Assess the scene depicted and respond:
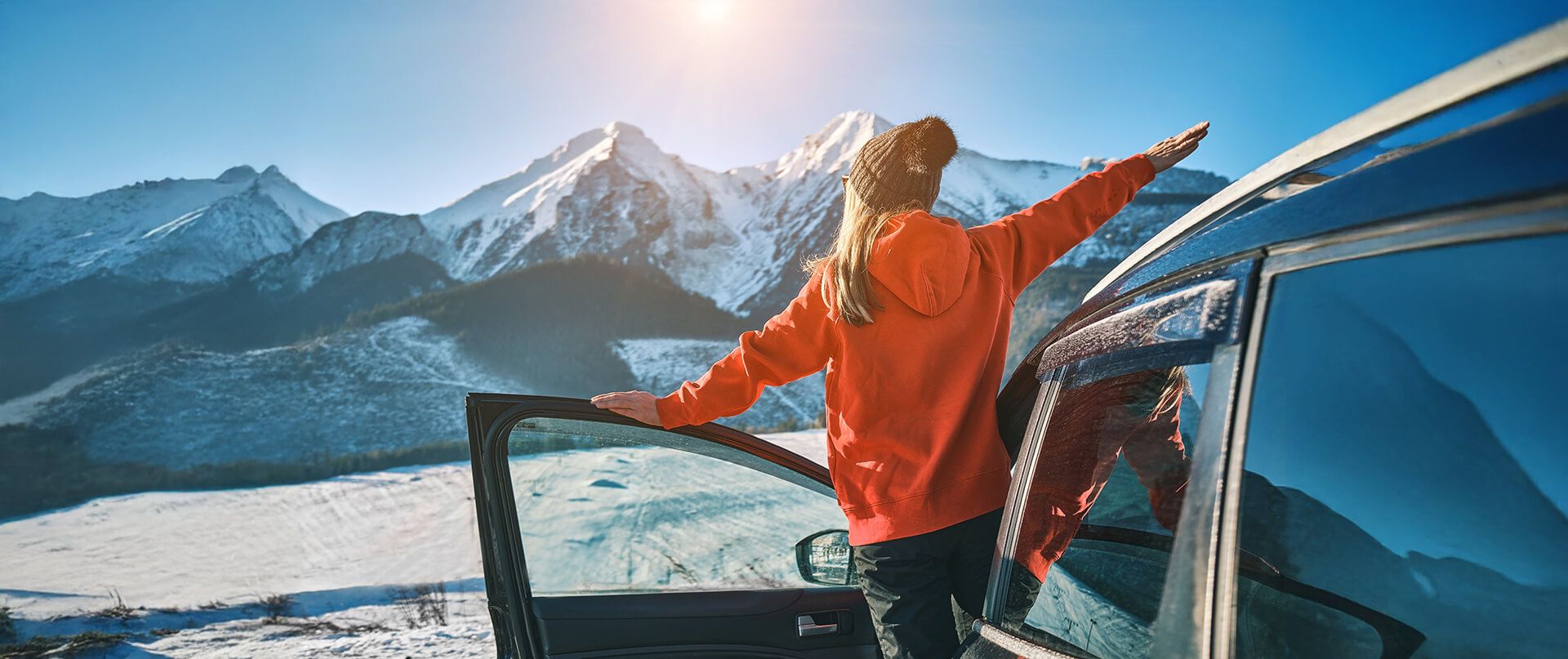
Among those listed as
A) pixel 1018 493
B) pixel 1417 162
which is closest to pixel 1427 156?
pixel 1417 162

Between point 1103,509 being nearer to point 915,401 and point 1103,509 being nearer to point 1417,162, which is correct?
point 915,401

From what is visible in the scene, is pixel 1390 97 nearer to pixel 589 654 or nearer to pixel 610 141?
pixel 589 654

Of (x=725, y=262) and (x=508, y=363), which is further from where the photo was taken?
(x=725, y=262)

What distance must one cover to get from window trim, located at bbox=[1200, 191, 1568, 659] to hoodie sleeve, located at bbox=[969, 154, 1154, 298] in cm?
70

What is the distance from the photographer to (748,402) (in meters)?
1.59

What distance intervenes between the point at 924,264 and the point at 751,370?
1.51 feet

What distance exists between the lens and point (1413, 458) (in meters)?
0.68

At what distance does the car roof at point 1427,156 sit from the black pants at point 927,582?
0.61m

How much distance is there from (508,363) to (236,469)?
2036 cm

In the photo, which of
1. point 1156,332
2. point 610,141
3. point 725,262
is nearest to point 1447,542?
point 1156,332

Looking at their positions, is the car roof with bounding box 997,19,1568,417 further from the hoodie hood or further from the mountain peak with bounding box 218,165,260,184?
the mountain peak with bounding box 218,165,260,184

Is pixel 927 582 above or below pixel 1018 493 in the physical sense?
below

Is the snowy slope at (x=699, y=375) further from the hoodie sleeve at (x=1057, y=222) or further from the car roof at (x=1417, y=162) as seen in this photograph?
the car roof at (x=1417, y=162)

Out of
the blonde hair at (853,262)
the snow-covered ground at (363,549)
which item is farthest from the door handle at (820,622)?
the blonde hair at (853,262)
